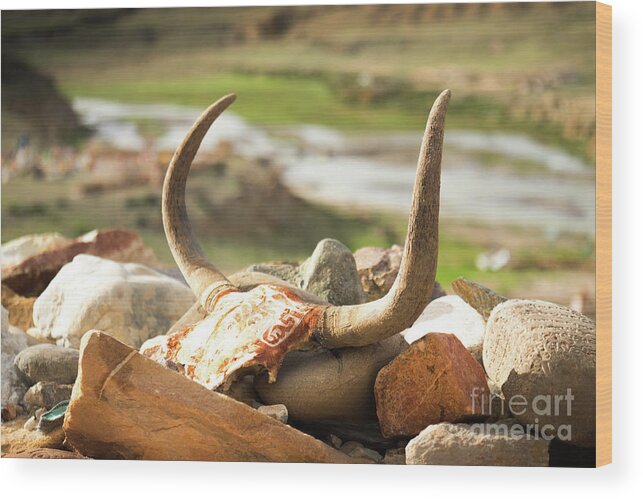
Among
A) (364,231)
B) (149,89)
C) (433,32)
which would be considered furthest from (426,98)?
(149,89)

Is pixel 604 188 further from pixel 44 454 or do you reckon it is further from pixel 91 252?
pixel 44 454

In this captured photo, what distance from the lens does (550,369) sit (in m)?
7.86

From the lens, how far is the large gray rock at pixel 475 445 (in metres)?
7.84

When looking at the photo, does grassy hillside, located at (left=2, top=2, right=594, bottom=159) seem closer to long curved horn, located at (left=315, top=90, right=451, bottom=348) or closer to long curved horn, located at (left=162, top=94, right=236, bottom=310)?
long curved horn, located at (left=162, top=94, right=236, bottom=310)

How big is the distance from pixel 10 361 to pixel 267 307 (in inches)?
87.0

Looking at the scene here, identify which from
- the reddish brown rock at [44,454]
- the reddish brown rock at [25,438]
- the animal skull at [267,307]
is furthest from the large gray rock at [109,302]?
the reddish brown rock at [44,454]

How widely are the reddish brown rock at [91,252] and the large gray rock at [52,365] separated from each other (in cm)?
98

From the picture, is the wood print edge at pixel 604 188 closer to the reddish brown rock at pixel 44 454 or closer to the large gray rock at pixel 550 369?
the large gray rock at pixel 550 369

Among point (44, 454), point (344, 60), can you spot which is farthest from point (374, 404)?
point (344, 60)

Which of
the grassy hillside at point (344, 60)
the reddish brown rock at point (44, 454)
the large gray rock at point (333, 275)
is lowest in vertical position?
the reddish brown rock at point (44, 454)

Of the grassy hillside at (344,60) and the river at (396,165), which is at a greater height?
the grassy hillside at (344,60)

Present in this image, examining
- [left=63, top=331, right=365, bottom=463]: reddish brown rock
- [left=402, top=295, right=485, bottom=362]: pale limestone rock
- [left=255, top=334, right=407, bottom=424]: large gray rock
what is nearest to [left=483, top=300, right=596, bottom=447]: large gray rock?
[left=402, top=295, right=485, bottom=362]: pale limestone rock

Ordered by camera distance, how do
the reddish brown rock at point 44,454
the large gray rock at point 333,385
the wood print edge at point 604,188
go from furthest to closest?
1. the reddish brown rock at point 44,454
2. the wood print edge at point 604,188
3. the large gray rock at point 333,385

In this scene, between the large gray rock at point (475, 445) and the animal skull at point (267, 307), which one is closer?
the animal skull at point (267, 307)
